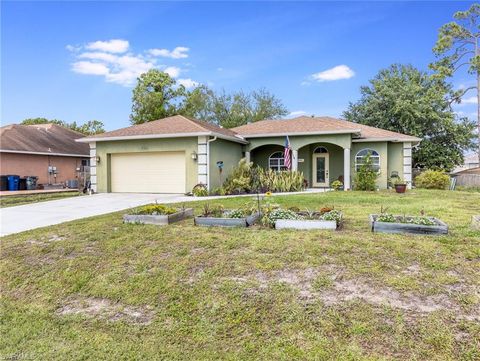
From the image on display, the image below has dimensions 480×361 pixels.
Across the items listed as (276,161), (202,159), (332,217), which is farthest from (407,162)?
(332,217)

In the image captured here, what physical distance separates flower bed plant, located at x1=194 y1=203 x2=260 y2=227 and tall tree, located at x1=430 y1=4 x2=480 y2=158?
956 inches

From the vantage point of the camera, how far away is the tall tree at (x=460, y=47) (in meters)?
24.3

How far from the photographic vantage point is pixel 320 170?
18.0 metres

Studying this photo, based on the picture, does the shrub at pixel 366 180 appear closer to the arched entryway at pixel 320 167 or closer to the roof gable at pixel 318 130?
the roof gable at pixel 318 130

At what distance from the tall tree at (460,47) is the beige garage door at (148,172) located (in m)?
21.0

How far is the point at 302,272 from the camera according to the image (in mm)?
3963

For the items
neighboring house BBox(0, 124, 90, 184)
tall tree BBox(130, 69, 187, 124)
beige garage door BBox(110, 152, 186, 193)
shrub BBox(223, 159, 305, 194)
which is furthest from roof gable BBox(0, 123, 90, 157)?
shrub BBox(223, 159, 305, 194)

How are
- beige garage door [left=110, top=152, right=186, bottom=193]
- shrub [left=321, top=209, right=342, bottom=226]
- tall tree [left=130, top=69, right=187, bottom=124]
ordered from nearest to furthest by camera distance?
shrub [left=321, top=209, right=342, bottom=226] < beige garage door [left=110, top=152, right=186, bottom=193] < tall tree [left=130, top=69, right=187, bottom=124]

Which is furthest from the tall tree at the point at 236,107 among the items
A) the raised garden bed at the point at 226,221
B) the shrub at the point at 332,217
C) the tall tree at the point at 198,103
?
the shrub at the point at 332,217

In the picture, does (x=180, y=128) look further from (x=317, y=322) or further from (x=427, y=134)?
(x=427, y=134)

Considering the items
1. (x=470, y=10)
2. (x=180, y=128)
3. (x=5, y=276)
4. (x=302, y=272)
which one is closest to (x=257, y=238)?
(x=302, y=272)

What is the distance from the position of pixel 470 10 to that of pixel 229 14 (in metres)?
21.2

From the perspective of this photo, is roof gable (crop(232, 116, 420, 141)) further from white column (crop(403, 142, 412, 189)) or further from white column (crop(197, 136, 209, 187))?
white column (crop(197, 136, 209, 187))

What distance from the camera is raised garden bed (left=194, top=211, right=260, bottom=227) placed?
6.01 meters
